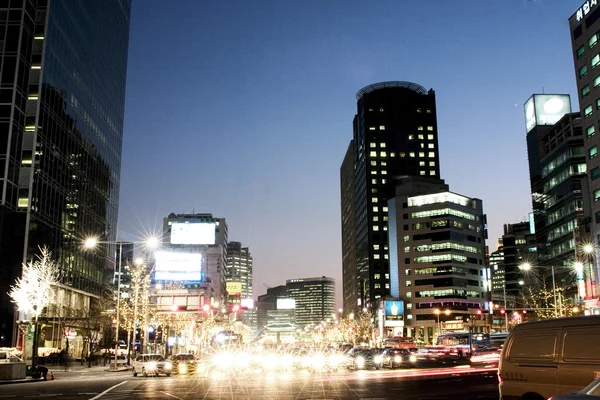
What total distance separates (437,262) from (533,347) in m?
154

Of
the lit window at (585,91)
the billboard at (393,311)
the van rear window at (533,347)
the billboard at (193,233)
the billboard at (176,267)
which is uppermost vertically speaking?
the lit window at (585,91)

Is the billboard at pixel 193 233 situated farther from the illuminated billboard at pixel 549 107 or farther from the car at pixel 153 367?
the illuminated billboard at pixel 549 107

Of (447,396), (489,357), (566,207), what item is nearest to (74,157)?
(489,357)

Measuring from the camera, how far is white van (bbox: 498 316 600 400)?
1177 cm

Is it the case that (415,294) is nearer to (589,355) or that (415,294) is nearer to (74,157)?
(74,157)

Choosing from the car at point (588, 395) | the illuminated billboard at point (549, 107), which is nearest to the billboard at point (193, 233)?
the illuminated billboard at point (549, 107)

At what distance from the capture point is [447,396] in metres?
22.4

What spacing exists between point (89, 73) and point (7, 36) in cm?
2094

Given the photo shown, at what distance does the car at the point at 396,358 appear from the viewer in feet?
168

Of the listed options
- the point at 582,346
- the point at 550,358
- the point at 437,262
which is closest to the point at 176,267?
the point at 550,358

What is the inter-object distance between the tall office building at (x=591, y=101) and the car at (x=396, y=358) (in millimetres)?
40349

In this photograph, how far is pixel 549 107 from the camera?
502 ft

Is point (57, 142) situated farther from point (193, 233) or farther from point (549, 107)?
point (549, 107)

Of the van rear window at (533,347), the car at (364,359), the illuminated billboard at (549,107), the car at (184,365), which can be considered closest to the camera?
the van rear window at (533,347)
